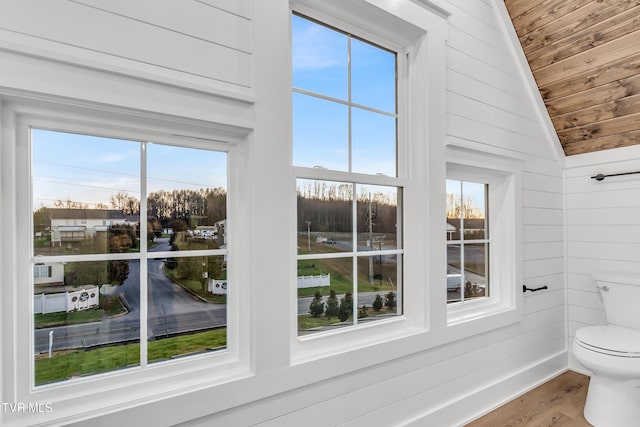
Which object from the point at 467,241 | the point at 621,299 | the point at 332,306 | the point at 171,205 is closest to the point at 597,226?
the point at 621,299

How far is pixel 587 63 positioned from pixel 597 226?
1.19m

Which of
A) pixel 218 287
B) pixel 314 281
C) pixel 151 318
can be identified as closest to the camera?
pixel 151 318

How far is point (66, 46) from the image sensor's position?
1.07 meters

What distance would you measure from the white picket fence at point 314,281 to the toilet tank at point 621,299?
82.8 inches

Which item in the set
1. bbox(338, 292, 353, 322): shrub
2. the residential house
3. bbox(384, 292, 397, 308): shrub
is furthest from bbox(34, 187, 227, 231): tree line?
bbox(384, 292, 397, 308): shrub

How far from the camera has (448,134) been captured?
202cm

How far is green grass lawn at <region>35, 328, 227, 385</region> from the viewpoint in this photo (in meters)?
1.15

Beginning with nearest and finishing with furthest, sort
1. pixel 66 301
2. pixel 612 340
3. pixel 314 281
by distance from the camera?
pixel 66 301
pixel 314 281
pixel 612 340

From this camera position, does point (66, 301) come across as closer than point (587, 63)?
Yes

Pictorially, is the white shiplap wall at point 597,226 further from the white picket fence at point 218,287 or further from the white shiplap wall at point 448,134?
the white picket fence at point 218,287

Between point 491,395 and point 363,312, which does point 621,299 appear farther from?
point 363,312

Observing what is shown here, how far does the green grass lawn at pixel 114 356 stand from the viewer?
3.76ft

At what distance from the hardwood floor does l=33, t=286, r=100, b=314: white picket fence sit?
2.09m

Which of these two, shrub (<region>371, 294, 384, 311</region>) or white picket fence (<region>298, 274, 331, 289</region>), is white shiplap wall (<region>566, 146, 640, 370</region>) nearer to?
shrub (<region>371, 294, 384, 311</region>)
